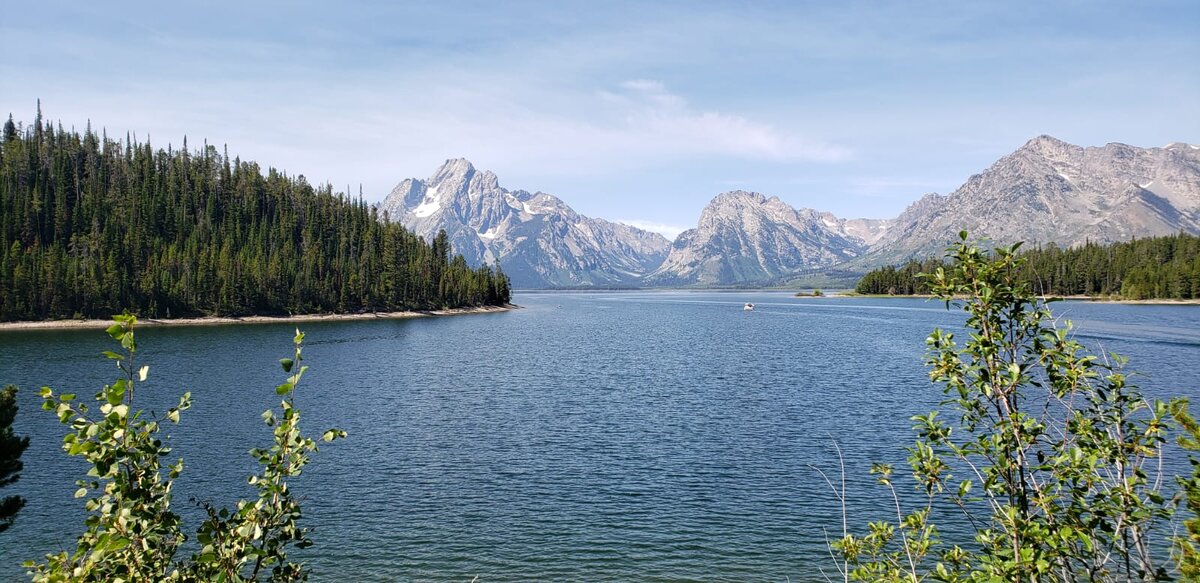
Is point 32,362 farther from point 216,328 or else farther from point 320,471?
point 320,471

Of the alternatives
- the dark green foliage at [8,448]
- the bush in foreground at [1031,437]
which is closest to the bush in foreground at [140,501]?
the bush in foreground at [1031,437]

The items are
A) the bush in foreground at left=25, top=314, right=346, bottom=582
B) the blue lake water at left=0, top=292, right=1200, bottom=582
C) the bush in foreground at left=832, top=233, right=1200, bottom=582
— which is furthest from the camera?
the blue lake water at left=0, top=292, right=1200, bottom=582

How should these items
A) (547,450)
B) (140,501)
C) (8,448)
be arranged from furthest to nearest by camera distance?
(547,450) → (8,448) → (140,501)

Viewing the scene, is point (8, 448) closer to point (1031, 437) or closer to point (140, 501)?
point (140, 501)

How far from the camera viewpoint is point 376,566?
29.6 metres

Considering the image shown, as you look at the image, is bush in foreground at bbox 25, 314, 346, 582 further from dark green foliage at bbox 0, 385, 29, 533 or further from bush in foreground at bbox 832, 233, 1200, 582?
dark green foliage at bbox 0, 385, 29, 533

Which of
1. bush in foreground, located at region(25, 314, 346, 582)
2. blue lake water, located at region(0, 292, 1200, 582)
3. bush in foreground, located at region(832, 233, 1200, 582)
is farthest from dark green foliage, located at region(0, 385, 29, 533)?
bush in foreground, located at region(832, 233, 1200, 582)

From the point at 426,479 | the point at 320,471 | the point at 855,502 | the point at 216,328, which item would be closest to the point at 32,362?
the point at 216,328

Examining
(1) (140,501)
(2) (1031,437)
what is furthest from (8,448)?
(2) (1031,437)

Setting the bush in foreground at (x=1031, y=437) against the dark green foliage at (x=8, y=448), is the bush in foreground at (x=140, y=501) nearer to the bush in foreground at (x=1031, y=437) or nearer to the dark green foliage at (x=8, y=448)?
the bush in foreground at (x=1031, y=437)

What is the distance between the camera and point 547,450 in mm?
49125

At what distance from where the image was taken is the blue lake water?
31.2 m

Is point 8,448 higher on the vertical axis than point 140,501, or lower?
lower

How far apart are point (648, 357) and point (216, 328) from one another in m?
118
